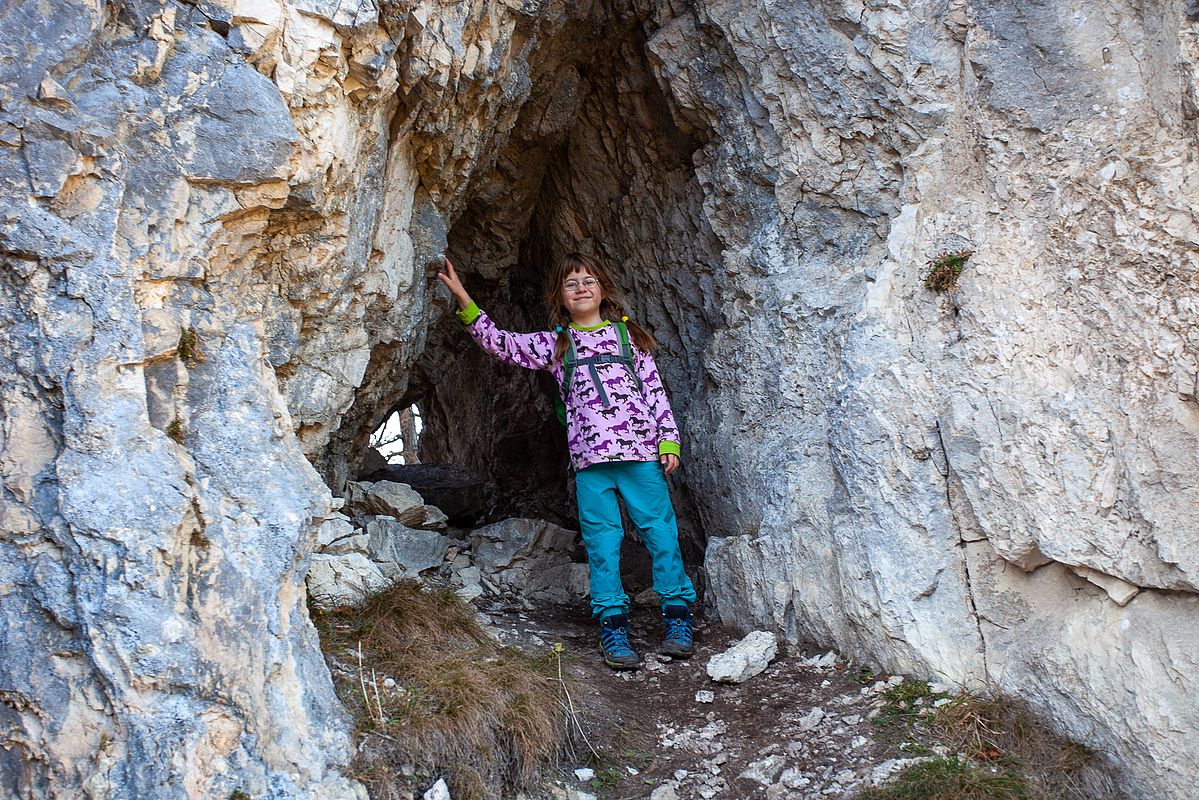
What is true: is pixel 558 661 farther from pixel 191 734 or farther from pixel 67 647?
pixel 67 647

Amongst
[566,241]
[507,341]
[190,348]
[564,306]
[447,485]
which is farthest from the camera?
[447,485]

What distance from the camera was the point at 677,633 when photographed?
5.00 meters

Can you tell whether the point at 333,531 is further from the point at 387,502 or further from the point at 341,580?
the point at 387,502

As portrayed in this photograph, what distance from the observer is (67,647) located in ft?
9.91

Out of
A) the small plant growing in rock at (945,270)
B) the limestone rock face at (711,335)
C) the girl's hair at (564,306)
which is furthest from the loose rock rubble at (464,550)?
the small plant growing in rock at (945,270)

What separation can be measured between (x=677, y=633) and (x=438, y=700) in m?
1.65

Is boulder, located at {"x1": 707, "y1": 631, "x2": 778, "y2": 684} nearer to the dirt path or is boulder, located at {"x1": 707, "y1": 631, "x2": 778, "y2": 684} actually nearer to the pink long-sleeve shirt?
the dirt path

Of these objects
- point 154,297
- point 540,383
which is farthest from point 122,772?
point 540,383

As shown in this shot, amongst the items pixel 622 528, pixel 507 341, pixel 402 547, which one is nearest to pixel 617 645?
pixel 622 528

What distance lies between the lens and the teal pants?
16.5ft

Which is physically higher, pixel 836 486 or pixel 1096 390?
pixel 1096 390

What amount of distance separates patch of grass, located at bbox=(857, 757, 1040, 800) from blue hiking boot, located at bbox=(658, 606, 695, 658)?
5.03 ft

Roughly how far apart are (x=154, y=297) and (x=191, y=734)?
1.59 metres

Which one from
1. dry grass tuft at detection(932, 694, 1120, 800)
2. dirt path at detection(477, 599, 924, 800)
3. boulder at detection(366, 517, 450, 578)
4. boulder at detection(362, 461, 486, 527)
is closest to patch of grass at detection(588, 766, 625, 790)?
dirt path at detection(477, 599, 924, 800)
